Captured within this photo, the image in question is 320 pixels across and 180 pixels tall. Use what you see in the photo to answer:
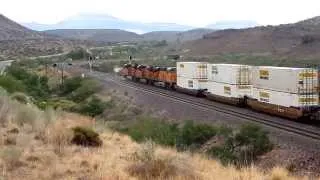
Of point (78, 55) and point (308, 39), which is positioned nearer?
point (308, 39)

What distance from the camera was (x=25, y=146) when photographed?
18672mm

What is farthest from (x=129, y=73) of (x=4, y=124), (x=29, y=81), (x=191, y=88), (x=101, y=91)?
(x=4, y=124)

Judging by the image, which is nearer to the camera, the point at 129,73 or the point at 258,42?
the point at 129,73

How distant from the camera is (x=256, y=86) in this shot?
1609 inches

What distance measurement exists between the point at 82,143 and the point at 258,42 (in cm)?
12214

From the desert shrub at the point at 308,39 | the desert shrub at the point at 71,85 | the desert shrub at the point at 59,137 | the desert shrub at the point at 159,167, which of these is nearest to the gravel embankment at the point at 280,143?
the desert shrub at the point at 159,167

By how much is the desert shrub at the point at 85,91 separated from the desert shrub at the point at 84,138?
41.3m

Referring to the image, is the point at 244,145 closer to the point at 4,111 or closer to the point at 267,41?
the point at 4,111

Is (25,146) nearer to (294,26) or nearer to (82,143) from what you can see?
(82,143)

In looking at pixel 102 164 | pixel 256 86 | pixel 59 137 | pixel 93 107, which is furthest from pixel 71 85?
pixel 102 164

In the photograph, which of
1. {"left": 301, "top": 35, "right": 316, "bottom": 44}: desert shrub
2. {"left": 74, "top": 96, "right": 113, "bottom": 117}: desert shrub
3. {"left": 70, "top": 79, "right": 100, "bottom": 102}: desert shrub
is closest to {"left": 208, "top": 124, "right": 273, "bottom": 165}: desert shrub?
{"left": 74, "top": 96, "right": 113, "bottom": 117}: desert shrub

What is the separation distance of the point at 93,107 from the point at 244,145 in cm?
2749

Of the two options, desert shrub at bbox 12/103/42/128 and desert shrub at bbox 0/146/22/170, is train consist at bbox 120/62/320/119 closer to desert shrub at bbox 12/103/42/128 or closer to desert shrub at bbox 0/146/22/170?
desert shrub at bbox 12/103/42/128

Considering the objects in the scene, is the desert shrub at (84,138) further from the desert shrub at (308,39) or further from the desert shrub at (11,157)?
the desert shrub at (308,39)
